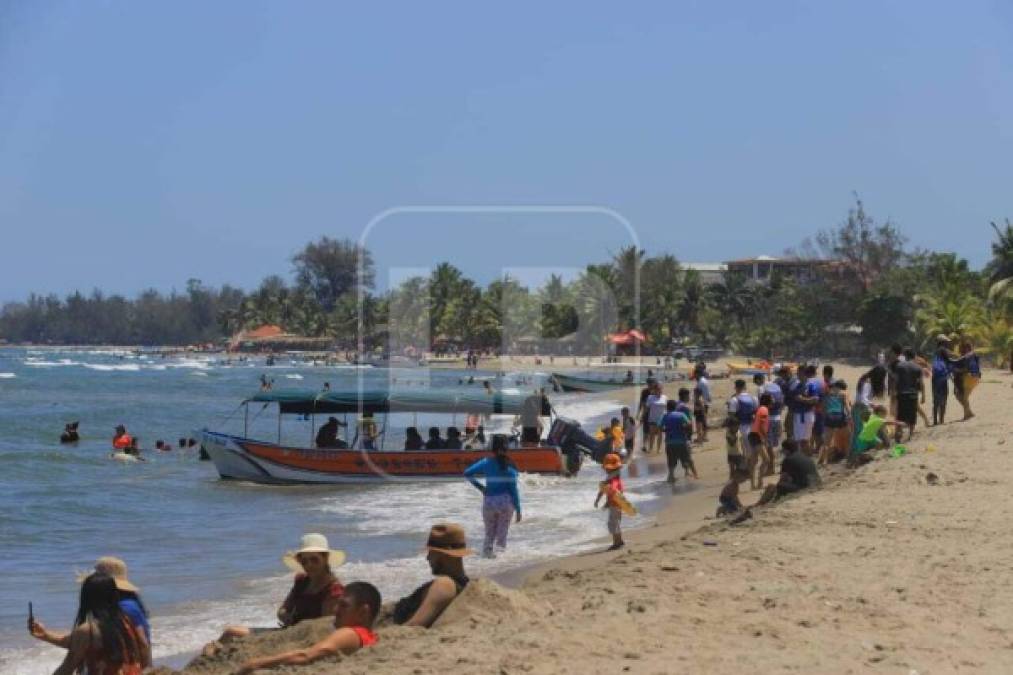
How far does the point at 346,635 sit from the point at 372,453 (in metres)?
17.3

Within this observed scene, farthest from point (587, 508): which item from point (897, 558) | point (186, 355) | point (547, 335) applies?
point (186, 355)

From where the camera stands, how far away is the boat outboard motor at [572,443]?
2498 cm

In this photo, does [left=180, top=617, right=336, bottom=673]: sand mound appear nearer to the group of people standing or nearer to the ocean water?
the ocean water

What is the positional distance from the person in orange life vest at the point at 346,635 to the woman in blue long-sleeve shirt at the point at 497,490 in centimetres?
601

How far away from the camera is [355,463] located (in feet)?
80.6

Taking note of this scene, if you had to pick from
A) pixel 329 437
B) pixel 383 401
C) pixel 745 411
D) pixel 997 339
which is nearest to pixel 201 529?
pixel 383 401

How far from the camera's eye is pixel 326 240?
168 meters

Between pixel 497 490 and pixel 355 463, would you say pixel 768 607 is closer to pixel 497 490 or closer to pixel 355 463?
pixel 497 490

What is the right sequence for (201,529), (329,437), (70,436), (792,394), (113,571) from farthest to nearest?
(70,436)
(329,437)
(201,529)
(792,394)
(113,571)

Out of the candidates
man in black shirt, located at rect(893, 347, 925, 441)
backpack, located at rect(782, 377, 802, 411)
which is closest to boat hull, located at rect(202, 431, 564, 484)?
backpack, located at rect(782, 377, 802, 411)

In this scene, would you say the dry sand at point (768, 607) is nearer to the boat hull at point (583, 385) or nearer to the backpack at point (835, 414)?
the backpack at point (835, 414)

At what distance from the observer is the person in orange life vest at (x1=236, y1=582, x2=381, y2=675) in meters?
7.11

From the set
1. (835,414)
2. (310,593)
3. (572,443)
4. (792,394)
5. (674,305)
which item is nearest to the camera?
(310,593)

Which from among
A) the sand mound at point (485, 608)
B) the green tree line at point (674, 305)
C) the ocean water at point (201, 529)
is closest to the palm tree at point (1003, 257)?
the green tree line at point (674, 305)
